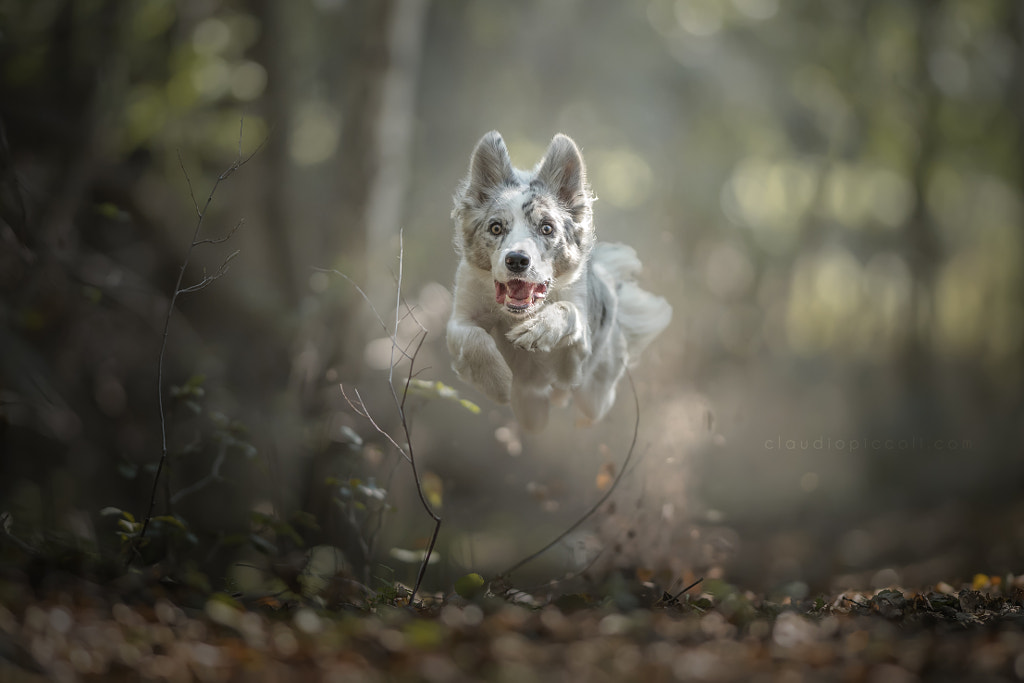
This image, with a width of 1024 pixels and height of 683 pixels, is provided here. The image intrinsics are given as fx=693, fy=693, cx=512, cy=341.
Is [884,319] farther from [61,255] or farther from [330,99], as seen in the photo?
[61,255]

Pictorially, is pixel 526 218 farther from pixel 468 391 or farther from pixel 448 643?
pixel 468 391

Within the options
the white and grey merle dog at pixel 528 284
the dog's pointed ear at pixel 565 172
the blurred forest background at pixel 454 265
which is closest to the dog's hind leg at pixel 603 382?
the white and grey merle dog at pixel 528 284

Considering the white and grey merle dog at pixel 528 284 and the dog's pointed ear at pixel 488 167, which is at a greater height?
the dog's pointed ear at pixel 488 167

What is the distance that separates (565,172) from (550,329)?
1.32 metres

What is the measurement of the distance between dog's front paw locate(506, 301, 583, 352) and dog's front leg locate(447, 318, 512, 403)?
0.18 meters

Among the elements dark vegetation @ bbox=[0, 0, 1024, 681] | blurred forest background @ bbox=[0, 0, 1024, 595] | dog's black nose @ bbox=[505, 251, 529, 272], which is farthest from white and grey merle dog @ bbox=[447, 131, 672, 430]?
blurred forest background @ bbox=[0, 0, 1024, 595]

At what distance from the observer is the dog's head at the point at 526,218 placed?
4516 millimetres

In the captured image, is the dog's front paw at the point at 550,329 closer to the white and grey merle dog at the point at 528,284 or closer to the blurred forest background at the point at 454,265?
the white and grey merle dog at the point at 528,284

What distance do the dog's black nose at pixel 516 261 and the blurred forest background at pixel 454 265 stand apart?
200cm

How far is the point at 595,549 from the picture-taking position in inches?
287

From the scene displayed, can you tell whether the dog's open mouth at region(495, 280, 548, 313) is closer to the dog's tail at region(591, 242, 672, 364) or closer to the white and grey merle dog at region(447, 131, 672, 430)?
the white and grey merle dog at region(447, 131, 672, 430)

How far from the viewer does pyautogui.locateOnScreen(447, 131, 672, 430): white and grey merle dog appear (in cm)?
453

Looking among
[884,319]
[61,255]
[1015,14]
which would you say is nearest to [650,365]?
[61,255]

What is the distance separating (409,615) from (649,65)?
2023 cm
